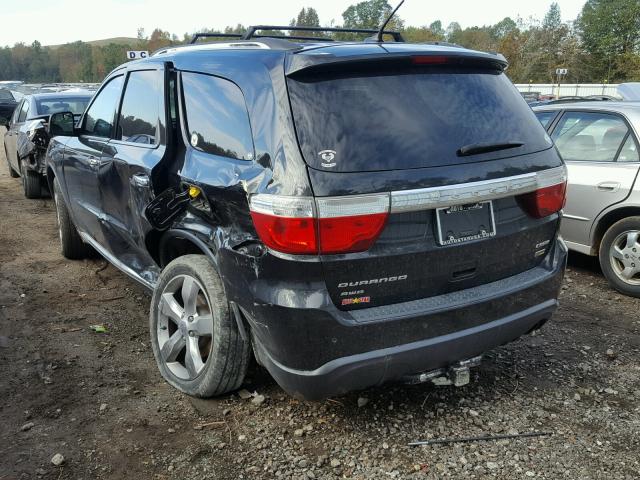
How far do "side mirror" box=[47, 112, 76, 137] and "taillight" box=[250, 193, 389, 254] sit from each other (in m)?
3.39

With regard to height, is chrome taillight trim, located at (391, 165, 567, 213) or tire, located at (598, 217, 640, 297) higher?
chrome taillight trim, located at (391, 165, 567, 213)

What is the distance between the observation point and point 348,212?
2393 millimetres

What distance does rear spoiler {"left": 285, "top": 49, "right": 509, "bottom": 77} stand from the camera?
8.35 ft

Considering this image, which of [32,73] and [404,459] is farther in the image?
[32,73]

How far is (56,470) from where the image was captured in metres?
2.74

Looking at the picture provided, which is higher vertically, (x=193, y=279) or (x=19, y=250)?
(x=193, y=279)

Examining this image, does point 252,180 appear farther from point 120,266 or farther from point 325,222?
point 120,266

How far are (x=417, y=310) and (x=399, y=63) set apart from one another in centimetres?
113

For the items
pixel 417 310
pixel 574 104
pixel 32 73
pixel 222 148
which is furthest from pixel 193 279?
pixel 32 73

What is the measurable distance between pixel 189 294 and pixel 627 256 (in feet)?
12.5

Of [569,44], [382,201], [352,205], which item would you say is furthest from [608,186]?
[569,44]

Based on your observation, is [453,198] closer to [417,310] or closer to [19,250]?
[417,310]

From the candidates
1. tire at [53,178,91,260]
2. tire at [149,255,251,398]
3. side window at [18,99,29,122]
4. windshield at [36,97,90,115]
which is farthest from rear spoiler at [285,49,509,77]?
side window at [18,99,29,122]

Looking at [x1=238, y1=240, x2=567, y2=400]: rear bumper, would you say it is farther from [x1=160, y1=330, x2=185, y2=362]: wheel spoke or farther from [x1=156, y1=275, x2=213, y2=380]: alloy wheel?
[x1=160, y1=330, x2=185, y2=362]: wheel spoke
